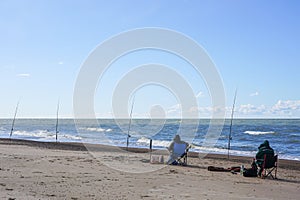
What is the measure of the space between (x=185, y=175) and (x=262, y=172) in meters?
2.17

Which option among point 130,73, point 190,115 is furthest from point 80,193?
point 190,115

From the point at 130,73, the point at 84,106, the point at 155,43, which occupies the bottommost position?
the point at 84,106

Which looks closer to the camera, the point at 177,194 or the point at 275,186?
the point at 177,194

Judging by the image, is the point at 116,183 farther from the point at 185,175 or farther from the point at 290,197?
the point at 290,197

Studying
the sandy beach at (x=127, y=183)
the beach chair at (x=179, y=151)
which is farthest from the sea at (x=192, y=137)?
the sandy beach at (x=127, y=183)

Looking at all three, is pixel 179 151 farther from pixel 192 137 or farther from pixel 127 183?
pixel 192 137

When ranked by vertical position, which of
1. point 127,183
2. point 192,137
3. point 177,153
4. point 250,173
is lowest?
point 127,183

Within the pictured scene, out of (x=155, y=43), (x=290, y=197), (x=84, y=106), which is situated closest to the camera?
(x=290, y=197)

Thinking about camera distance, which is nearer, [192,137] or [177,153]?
[177,153]

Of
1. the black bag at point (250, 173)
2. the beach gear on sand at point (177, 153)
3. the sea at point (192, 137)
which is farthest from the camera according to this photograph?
the sea at point (192, 137)

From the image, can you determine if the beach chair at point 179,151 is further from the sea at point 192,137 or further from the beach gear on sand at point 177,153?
the sea at point 192,137

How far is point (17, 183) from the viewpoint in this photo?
24.2 feet

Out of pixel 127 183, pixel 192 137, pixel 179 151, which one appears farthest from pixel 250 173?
pixel 192 137

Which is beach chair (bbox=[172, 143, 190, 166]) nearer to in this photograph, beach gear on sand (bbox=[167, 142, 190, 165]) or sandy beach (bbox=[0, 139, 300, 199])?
beach gear on sand (bbox=[167, 142, 190, 165])
